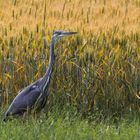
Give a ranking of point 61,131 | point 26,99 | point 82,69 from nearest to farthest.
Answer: point 61,131
point 26,99
point 82,69

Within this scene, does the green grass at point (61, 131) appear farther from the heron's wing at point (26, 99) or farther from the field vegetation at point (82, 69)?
the field vegetation at point (82, 69)

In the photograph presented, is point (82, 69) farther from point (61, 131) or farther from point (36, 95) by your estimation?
point (61, 131)

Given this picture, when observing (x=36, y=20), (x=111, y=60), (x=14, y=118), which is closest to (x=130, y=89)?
(x=111, y=60)

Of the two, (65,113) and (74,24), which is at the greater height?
(74,24)

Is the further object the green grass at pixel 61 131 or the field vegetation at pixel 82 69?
the field vegetation at pixel 82 69

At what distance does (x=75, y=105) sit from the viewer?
8.52 m

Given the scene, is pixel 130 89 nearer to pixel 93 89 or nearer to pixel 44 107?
pixel 93 89

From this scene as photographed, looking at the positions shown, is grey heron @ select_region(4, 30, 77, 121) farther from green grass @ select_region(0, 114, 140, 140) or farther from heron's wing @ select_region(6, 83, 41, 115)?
green grass @ select_region(0, 114, 140, 140)

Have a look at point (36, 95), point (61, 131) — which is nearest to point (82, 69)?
point (36, 95)

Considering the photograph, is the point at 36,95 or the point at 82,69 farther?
the point at 82,69

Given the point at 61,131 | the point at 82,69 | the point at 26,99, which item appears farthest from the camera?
the point at 82,69

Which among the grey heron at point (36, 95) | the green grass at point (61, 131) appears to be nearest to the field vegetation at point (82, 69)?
the grey heron at point (36, 95)

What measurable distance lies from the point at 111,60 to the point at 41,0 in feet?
21.0

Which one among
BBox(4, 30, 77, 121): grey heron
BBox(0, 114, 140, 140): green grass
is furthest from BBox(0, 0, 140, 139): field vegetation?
BBox(0, 114, 140, 140): green grass
